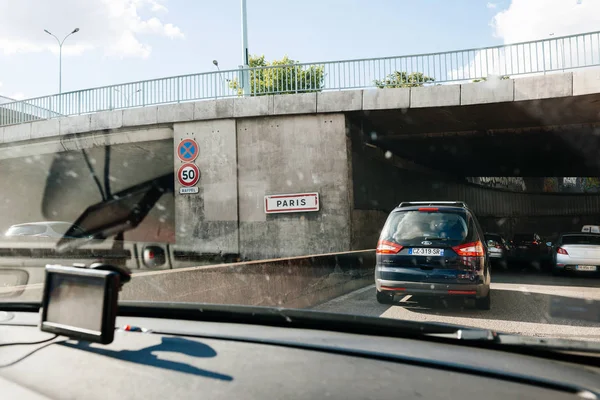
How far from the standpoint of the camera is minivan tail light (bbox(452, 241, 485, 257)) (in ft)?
26.0

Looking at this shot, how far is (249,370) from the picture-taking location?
165 centimetres

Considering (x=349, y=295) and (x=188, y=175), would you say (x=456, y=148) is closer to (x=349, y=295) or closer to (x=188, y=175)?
(x=188, y=175)

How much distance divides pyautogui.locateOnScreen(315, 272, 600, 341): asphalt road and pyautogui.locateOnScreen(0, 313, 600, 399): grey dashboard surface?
505 centimetres

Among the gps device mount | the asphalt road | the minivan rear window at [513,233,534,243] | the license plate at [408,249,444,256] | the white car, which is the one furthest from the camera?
the minivan rear window at [513,233,534,243]

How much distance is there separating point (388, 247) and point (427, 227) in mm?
707

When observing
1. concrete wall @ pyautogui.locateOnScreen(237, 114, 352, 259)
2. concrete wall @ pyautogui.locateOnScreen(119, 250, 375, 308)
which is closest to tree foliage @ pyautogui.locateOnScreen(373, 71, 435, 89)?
concrete wall @ pyautogui.locateOnScreen(237, 114, 352, 259)

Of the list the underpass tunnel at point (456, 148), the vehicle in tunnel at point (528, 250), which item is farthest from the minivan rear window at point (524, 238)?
the underpass tunnel at point (456, 148)

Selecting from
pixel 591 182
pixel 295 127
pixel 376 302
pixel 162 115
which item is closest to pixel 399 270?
pixel 376 302

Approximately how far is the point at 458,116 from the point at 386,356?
15.3 m

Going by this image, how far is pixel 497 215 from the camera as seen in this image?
3928 centimetres

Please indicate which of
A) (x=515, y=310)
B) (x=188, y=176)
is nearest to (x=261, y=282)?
(x=515, y=310)

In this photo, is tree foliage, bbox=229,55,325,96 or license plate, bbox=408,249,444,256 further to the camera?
tree foliage, bbox=229,55,325,96

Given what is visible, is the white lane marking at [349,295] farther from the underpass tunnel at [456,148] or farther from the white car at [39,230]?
the white car at [39,230]

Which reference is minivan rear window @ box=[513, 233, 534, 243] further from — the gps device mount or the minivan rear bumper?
the gps device mount
